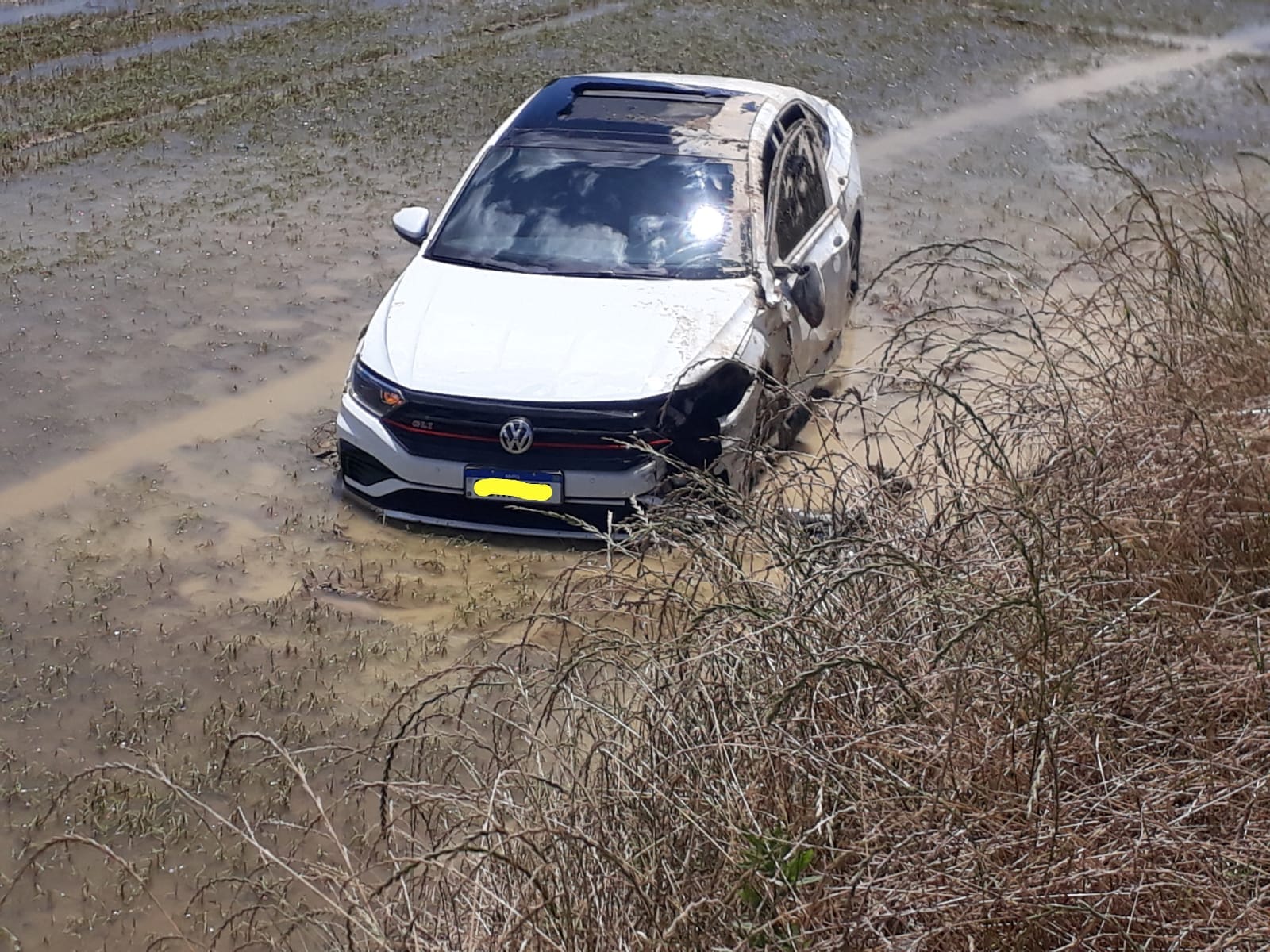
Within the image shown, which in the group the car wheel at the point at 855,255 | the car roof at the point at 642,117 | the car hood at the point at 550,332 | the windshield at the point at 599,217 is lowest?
the car wheel at the point at 855,255

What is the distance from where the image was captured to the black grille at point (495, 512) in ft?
22.9

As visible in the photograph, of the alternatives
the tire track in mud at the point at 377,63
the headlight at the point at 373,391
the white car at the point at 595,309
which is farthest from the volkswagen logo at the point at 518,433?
the tire track in mud at the point at 377,63

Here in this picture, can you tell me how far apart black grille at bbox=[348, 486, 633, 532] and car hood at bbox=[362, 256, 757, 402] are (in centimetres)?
47

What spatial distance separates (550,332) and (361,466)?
105 cm

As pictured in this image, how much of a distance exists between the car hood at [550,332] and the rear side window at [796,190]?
0.68 meters

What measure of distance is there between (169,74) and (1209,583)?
50.1ft

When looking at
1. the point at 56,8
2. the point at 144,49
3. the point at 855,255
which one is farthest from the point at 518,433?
the point at 56,8

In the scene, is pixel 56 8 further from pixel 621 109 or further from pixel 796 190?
pixel 796 190

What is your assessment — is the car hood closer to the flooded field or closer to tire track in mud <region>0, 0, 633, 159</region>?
the flooded field

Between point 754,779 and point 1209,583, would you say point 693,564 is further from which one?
point 1209,583

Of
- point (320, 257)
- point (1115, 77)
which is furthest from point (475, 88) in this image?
point (1115, 77)

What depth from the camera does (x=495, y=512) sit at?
23.1 feet

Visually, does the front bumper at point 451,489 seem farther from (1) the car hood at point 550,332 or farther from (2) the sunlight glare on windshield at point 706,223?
(2) the sunlight glare on windshield at point 706,223

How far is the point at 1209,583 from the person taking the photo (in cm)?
486
